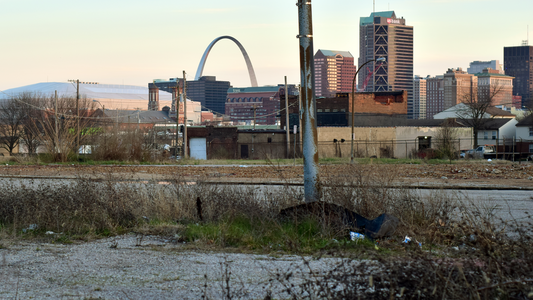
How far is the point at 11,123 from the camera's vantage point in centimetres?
6431

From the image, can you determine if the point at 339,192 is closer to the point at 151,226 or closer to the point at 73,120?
the point at 151,226

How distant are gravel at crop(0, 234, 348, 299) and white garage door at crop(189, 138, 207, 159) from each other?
183 feet

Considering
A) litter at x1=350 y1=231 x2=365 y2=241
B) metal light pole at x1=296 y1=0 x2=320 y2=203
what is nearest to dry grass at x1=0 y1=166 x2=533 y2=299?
litter at x1=350 y1=231 x2=365 y2=241

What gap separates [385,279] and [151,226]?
5854 mm

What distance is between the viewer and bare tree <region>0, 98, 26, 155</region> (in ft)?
201

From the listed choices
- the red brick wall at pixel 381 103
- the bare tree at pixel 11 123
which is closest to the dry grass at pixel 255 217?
the bare tree at pixel 11 123

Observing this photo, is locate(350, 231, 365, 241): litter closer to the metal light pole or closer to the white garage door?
the metal light pole

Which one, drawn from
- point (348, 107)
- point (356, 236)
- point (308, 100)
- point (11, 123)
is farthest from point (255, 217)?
point (348, 107)

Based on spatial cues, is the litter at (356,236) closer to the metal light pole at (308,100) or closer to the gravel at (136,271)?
the gravel at (136,271)

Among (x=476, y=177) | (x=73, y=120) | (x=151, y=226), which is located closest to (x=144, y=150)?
(x=73, y=120)

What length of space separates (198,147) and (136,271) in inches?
2293

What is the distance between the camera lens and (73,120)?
5584 cm

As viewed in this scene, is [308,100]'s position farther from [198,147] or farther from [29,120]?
[29,120]

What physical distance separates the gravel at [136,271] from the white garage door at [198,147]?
5581cm
